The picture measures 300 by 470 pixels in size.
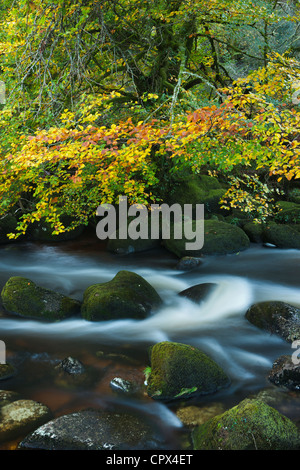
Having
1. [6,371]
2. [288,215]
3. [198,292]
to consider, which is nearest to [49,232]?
[198,292]

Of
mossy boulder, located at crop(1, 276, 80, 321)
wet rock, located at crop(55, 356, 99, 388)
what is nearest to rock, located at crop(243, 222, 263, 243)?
mossy boulder, located at crop(1, 276, 80, 321)

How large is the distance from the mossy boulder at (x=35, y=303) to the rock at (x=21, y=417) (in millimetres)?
2249

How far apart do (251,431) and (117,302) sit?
3232 mm

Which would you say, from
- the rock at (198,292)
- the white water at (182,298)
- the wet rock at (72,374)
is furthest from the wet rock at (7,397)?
the rock at (198,292)

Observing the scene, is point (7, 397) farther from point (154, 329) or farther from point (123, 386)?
point (154, 329)

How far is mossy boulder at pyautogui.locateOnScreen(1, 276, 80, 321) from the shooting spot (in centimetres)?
606

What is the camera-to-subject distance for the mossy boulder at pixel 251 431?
122 inches

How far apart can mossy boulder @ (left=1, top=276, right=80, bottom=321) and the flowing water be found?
162 mm

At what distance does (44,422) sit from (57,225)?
11.7 feet

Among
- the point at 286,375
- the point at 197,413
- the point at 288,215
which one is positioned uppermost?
the point at 288,215

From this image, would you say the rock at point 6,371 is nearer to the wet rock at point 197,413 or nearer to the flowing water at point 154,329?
the flowing water at point 154,329

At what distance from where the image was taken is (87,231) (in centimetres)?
1180

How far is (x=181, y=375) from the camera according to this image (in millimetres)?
4117
